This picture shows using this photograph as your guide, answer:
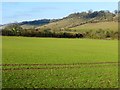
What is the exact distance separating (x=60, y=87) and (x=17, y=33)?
3740 inches

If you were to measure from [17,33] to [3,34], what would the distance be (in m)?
8.79

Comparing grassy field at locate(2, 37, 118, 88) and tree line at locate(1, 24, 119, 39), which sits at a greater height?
tree line at locate(1, 24, 119, 39)

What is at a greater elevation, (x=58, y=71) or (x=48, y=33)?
(x=48, y=33)

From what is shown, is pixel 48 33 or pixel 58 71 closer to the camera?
pixel 58 71

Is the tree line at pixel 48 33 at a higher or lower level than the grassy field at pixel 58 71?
higher

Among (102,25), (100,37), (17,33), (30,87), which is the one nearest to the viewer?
(30,87)

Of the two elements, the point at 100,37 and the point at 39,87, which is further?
the point at 100,37

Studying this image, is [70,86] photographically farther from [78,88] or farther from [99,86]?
[99,86]

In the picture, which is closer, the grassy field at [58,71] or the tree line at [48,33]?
the grassy field at [58,71]

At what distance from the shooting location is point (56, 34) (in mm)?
115938

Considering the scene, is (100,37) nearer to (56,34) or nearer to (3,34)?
(56,34)

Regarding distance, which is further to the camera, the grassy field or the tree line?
the tree line

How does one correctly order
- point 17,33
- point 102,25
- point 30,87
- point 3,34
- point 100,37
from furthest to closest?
point 102,25, point 100,37, point 17,33, point 3,34, point 30,87

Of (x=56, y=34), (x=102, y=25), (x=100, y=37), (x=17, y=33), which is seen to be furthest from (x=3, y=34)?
(x=102, y=25)
